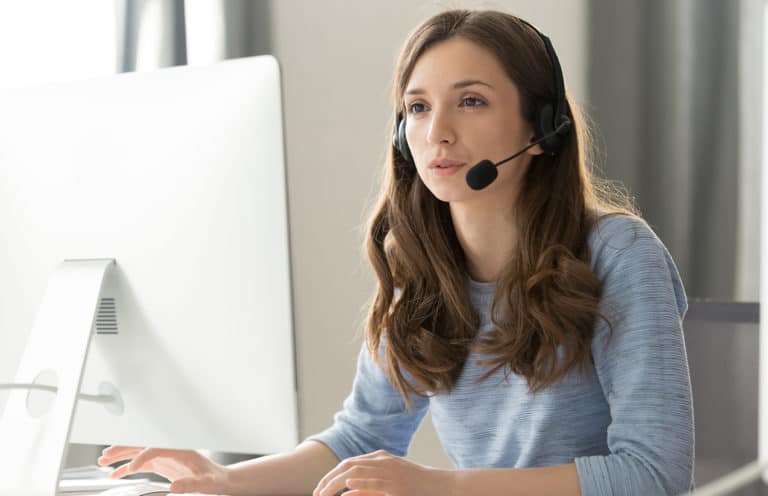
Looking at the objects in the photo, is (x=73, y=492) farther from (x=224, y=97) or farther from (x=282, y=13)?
(x=282, y=13)

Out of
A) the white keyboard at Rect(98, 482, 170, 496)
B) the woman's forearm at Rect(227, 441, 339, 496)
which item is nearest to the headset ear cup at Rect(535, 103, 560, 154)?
the woman's forearm at Rect(227, 441, 339, 496)

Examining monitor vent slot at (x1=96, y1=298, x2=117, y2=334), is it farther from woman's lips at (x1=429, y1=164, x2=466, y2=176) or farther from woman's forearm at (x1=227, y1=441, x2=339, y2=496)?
woman's lips at (x1=429, y1=164, x2=466, y2=176)

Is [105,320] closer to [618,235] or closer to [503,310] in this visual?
[503,310]

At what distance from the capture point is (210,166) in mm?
920

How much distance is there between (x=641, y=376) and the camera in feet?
3.41

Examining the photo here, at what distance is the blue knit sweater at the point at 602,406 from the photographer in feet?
3.35

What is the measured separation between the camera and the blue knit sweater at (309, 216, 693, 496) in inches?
40.2

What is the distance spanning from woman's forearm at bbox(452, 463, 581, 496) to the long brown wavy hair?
0.51ft

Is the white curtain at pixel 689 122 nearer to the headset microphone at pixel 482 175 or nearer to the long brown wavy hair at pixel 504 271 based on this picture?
the long brown wavy hair at pixel 504 271

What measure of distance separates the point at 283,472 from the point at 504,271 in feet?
1.39

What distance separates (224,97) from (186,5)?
1452 mm

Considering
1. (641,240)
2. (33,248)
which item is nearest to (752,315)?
(641,240)

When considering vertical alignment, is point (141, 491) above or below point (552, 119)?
below

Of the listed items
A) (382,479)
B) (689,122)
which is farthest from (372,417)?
(689,122)
